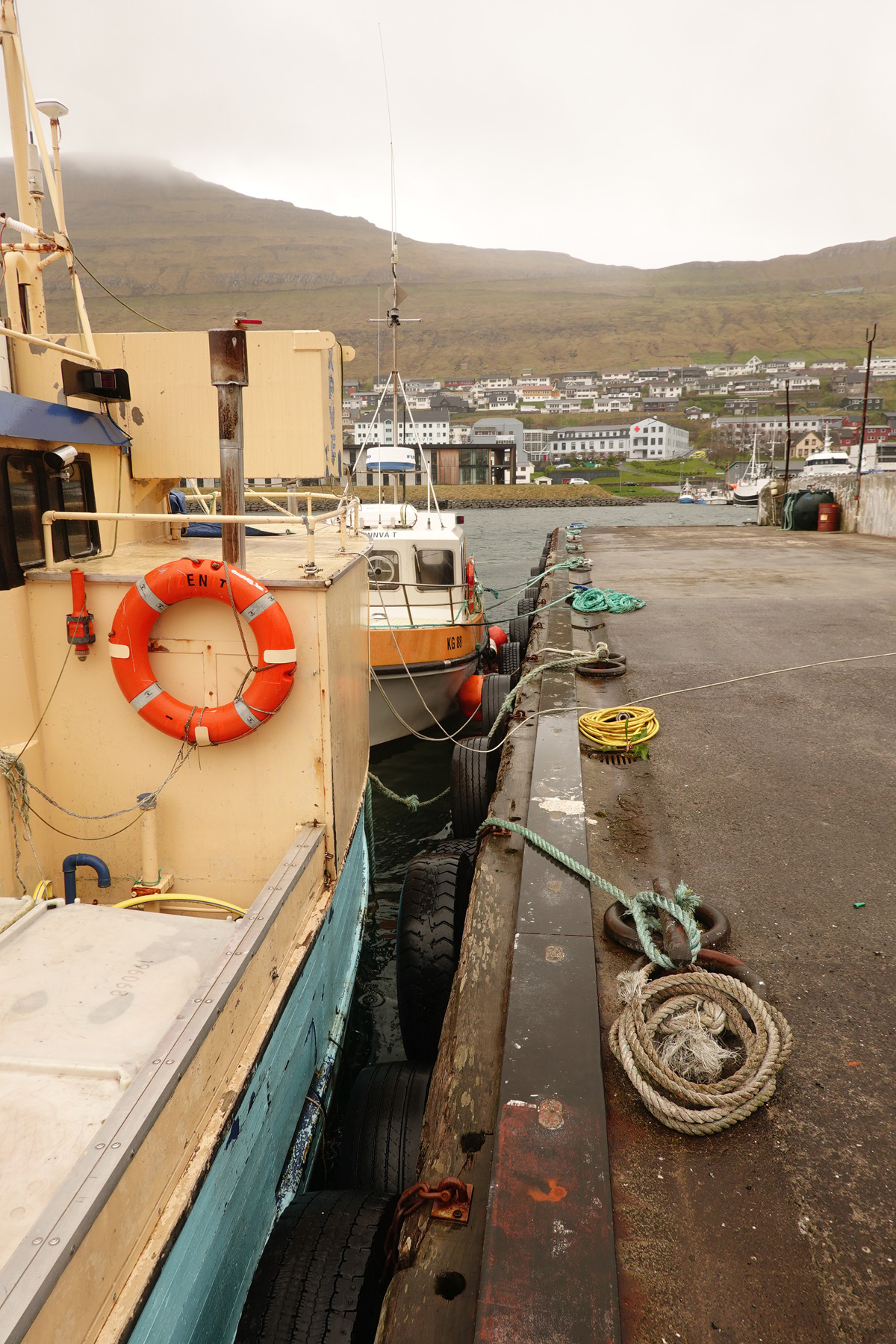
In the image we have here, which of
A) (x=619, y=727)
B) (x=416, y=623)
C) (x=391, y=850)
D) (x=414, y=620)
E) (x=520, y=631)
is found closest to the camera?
(x=619, y=727)

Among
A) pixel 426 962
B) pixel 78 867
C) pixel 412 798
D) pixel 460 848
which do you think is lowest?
pixel 412 798

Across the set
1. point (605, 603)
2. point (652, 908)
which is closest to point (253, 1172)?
point (652, 908)

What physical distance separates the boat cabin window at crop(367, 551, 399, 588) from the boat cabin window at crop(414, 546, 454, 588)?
296 mm

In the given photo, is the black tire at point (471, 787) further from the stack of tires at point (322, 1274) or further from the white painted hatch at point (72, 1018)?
the stack of tires at point (322, 1274)

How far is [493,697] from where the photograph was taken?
888cm

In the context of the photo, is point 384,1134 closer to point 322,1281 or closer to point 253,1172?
point 253,1172

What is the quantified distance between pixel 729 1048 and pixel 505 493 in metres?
92.9

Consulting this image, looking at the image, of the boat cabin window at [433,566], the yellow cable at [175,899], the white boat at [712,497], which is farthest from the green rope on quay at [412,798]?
the white boat at [712,497]

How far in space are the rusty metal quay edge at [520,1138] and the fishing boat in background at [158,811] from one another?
82 centimetres

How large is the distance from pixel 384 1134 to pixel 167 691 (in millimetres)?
2587

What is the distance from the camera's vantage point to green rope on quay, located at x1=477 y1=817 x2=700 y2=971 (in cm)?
320

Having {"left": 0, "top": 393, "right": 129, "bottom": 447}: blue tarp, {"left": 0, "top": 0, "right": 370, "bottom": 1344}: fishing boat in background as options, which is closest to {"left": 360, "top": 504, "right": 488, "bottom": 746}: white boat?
{"left": 0, "top": 0, "right": 370, "bottom": 1344}: fishing boat in background

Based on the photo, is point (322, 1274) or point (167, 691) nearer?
point (322, 1274)

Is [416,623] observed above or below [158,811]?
above
